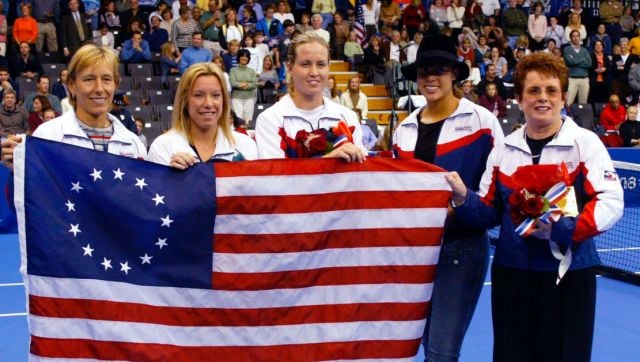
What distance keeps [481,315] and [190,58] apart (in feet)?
34.6

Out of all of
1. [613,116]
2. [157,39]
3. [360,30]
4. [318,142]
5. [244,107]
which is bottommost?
[613,116]

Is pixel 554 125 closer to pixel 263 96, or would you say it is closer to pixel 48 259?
pixel 48 259

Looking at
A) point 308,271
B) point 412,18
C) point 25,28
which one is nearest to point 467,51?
point 412,18

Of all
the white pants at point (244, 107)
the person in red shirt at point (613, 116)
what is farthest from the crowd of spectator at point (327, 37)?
the person in red shirt at point (613, 116)

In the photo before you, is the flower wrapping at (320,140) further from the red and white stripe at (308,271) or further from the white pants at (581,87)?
the white pants at (581,87)

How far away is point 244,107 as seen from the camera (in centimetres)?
1681

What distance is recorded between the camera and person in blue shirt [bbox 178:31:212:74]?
56.5 ft

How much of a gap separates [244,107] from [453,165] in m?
12.6

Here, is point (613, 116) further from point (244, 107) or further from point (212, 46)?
point (212, 46)

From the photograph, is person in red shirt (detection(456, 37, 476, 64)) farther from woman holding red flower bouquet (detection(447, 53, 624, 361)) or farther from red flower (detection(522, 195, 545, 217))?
red flower (detection(522, 195, 545, 217))

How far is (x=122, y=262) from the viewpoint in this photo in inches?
167

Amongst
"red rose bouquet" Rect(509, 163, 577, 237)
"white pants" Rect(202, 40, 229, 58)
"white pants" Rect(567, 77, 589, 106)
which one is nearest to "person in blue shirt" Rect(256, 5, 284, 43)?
"white pants" Rect(202, 40, 229, 58)

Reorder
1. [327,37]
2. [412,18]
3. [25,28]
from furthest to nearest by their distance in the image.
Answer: [412,18] < [327,37] < [25,28]

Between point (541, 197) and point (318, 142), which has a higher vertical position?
point (318, 142)
